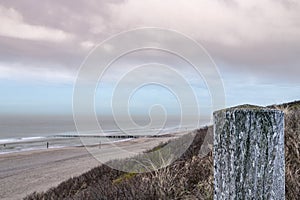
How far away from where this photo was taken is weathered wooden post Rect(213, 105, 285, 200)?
1.78 m

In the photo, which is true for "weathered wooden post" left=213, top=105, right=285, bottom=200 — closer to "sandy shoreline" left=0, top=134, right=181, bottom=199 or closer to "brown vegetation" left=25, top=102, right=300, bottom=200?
"brown vegetation" left=25, top=102, right=300, bottom=200

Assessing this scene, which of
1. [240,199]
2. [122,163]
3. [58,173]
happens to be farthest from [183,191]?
[58,173]

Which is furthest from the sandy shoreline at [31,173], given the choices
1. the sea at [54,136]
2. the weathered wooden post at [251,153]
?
the weathered wooden post at [251,153]

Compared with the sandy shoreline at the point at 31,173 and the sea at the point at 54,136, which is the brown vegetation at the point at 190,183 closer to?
the sandy shoreline at the point at 31,173

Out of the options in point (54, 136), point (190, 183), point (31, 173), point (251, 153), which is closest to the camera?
point (251, 153)

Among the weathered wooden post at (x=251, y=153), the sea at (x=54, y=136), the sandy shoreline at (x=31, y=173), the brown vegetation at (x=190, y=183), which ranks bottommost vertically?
the sandy shoreline at (x=31, y=173)

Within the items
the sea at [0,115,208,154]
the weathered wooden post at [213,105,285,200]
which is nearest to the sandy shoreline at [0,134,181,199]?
the sea at [0,115,208,154]

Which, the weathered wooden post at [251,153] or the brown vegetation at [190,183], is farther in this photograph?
the brown vegetation at [190,183]

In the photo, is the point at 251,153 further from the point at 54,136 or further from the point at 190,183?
the point at 54,136

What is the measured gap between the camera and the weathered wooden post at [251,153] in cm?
178

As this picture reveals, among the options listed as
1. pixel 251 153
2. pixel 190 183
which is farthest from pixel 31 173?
pixel 251 153

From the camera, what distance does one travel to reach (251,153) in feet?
5.85

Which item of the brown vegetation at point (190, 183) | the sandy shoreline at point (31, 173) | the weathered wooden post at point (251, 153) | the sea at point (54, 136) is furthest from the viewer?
the sea at point (54, 136)

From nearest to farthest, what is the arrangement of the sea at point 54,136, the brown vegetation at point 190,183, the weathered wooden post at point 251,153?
1. the weathered wooden post at point 251,153
2. the brown vegetation at point 190,183
3. the sea at point 54,136
